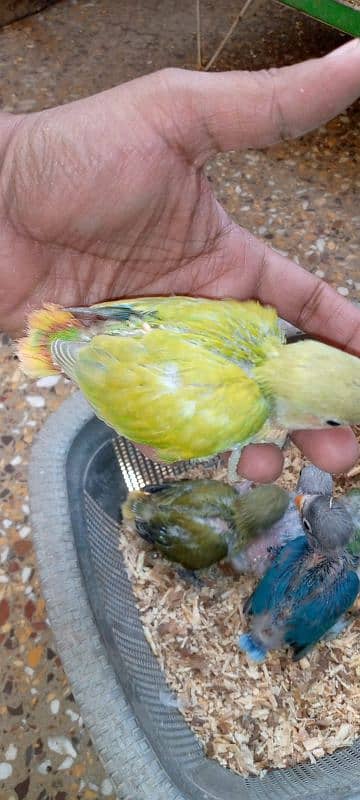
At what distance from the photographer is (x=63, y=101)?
2.70 meters

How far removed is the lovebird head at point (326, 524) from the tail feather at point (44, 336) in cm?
60

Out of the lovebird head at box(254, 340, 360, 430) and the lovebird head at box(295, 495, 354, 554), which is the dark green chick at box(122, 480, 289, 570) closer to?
the lovebird head at box(295, 495, 354, 554)

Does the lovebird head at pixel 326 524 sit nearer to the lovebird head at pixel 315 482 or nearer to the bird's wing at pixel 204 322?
the lovebird head at pixel 315 482

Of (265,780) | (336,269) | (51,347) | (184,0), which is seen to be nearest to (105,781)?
(265,780)

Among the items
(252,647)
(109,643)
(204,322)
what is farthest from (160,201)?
(252,647)

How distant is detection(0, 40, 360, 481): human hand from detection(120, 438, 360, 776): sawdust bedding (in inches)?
14.2

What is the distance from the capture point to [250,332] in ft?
3.60

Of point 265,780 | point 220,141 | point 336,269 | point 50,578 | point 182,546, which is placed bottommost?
point 265,780

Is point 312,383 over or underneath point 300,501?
over

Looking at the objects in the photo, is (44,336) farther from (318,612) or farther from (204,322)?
(318,612)

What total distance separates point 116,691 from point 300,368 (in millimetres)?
593

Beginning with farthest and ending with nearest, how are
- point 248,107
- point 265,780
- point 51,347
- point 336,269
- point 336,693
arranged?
point 336,269 < point 336,693 < point 265,780 < point 51,347 < point 248,107

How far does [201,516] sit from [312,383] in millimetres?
505

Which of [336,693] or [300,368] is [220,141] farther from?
[336,693]
